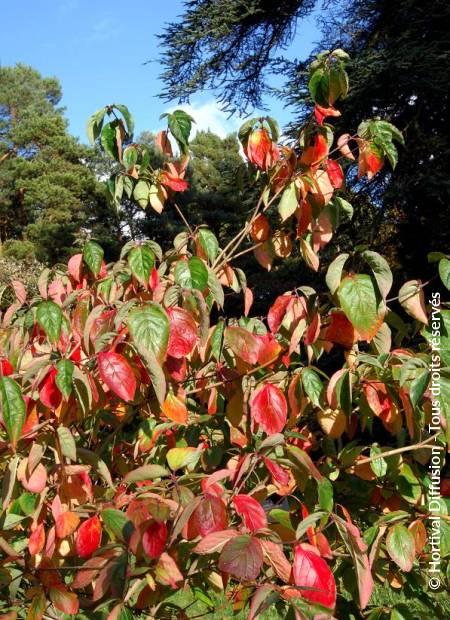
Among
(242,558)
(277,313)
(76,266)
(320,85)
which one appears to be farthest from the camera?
(76,266)

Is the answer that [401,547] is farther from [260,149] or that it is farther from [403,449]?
[260,149]

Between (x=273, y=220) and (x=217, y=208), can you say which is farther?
(x=217, y=208)

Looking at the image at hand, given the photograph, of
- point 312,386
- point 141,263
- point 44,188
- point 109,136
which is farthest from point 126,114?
point 44,188

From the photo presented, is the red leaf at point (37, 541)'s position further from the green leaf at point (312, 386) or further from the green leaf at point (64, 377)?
the green leaf at point (312, 386)

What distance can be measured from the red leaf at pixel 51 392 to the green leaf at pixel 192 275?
28 cm

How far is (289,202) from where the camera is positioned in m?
1.33

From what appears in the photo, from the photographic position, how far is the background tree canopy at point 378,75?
4750 mm

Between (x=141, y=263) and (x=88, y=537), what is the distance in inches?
19.2

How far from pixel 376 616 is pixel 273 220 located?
4196 millimetres

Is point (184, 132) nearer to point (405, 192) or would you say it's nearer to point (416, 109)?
point (405, 192)

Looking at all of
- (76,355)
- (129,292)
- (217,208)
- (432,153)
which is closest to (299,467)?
(76,355)

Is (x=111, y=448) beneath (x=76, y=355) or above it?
beneath

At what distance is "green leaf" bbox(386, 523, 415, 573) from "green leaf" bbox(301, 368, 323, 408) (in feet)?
0.81

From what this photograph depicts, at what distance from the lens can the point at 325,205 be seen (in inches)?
55.9
